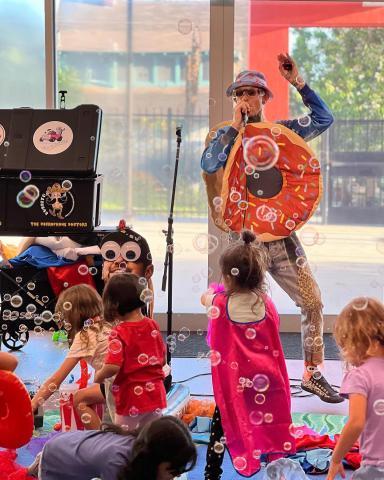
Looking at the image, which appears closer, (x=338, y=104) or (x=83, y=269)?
(x=83, y=269)

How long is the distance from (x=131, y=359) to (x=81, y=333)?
1.19 feet

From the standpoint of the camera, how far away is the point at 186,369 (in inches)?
177

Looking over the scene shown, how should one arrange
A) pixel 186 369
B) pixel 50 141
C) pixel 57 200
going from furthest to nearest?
pixel 186 369, pixel 50 141, pixel 57 200

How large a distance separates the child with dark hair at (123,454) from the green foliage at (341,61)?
3.38 m

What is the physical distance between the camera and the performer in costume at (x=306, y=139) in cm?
346

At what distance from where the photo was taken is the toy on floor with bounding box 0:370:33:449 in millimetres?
2557

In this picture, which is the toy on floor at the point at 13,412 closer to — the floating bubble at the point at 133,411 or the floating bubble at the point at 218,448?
the floating bubble at the point at 133,411

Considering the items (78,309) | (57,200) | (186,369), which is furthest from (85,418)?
(186,369)

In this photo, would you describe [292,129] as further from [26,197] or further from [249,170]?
[26,197]

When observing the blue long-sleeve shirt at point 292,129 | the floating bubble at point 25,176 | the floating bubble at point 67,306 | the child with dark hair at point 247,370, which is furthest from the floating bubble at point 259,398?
the floating bubble at point 25,176

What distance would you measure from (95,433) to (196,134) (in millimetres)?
3264

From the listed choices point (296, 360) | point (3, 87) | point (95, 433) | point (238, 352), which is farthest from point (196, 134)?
point (95, 433)

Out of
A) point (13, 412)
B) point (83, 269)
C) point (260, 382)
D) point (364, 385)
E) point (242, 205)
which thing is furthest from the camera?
point (83, 269)

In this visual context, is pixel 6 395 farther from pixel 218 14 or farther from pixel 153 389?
pixel 218 14
